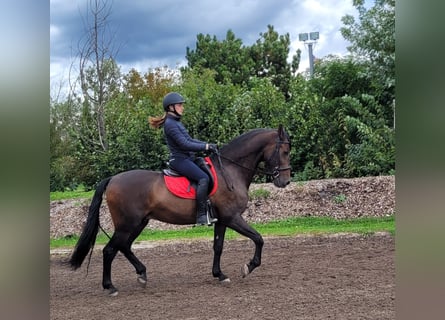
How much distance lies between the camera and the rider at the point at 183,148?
590 cm

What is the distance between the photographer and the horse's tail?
603 centimetres

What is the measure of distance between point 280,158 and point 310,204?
17.6 ft

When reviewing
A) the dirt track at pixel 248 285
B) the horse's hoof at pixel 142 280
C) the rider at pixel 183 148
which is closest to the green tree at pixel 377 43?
the dirt track at pixel 248 285

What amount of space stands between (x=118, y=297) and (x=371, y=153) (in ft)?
27.8

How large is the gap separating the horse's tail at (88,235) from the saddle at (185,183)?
84 centimetres

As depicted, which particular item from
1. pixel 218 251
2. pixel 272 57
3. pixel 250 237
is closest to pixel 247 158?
pixel 250 237

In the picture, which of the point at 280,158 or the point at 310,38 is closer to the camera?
the point at 280,158

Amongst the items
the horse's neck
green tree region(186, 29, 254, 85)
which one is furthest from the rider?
green tree region(186, 29, 254, 85)

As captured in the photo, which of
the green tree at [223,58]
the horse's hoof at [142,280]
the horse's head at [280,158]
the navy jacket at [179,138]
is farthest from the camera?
the green tree at [223,58]

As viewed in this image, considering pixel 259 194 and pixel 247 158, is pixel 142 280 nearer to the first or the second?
pixel 247 158

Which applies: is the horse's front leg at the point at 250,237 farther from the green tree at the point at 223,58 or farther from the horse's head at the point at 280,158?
the green tree at the point at 223,58

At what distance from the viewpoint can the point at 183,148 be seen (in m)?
5.93
